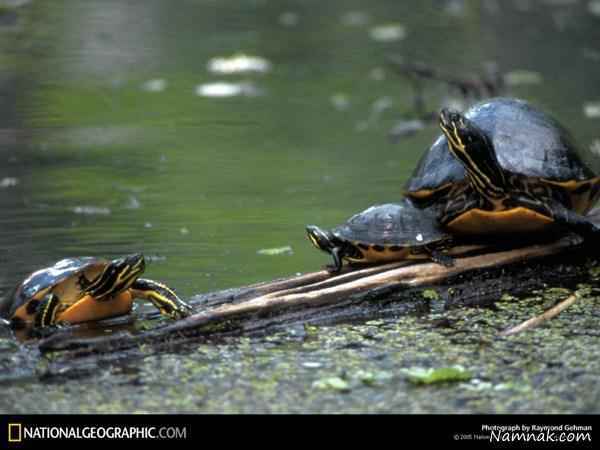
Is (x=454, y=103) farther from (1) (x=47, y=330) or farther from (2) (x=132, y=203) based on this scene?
(1) (x=47, y=330)

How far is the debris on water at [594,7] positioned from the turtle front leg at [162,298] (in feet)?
32.3

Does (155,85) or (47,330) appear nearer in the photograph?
(47,330)

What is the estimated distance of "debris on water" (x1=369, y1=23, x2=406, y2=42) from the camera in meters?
11.9

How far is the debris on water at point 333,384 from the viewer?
3.08m

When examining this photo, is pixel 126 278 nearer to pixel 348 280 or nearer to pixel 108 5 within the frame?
pixel 348 280

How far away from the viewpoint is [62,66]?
10148 millimetres

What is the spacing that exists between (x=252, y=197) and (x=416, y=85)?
9.16 feet

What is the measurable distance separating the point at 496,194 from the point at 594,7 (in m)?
9.71

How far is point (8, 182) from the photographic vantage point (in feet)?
21.5

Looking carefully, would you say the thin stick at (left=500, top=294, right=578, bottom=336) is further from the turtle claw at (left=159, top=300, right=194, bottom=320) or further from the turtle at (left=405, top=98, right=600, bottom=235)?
the turtle claw at (left=159, top=300, right=194, bottom=320)

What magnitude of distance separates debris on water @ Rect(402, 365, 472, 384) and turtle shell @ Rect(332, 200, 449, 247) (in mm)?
856

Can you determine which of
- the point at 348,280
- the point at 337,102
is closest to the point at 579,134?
the point at 337,102

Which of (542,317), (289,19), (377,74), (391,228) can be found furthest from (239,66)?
(542,317)

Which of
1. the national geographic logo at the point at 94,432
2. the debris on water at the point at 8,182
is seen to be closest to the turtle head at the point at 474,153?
the national geographic logo at the point at 94,432
